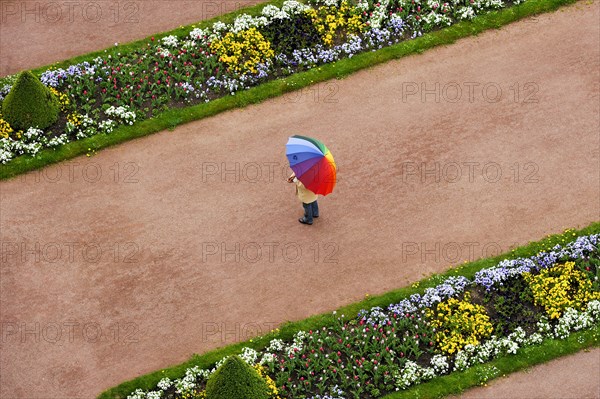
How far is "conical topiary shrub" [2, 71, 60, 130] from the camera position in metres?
33.5

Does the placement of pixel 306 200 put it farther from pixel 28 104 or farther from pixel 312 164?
pixel 28 104

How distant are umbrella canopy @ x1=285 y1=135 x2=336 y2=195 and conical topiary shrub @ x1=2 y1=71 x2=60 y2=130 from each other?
8.25m

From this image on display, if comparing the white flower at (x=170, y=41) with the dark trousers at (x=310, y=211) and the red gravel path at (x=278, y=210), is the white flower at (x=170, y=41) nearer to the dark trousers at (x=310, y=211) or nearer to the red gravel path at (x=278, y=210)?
the red gravel path at (x=278, y=210)

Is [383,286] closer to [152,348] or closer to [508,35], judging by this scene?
[152,348]

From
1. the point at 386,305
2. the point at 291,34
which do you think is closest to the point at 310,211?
the point at 386,305

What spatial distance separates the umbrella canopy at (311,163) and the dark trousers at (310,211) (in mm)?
1413

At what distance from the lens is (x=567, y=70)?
35656 mm

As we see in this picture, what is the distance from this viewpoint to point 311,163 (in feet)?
97.8

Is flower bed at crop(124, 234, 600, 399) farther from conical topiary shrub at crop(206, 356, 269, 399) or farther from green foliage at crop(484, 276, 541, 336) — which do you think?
conical topiary shrub at crop(206, 356, 269, 399)

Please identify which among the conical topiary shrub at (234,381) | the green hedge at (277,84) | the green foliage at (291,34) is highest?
the green foliage at (291,34)

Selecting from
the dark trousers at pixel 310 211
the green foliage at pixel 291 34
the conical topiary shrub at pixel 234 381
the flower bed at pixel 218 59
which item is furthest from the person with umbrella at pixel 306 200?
the green foliage at pixel 291 34

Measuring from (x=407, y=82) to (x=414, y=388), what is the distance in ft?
35.4

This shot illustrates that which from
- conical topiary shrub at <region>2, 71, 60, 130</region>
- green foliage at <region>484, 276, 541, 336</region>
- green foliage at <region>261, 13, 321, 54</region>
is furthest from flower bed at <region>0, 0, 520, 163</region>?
green foliage at <region>484, 276, 541, 336</region>

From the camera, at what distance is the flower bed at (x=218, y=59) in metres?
34.4
